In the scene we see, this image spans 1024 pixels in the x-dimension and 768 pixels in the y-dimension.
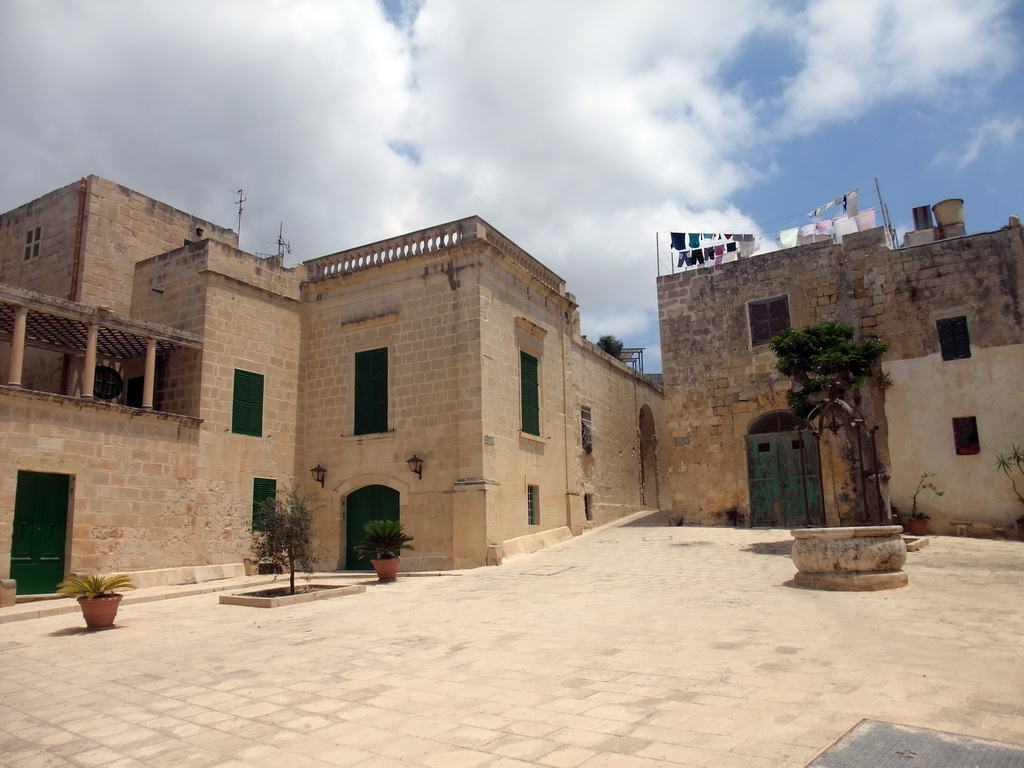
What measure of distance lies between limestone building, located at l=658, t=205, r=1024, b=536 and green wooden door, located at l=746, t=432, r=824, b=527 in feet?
0.09

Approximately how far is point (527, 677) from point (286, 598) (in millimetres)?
5572

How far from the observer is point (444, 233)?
593 inches

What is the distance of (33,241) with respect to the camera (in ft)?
52.6

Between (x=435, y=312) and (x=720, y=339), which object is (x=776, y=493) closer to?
(x=720, y=339)

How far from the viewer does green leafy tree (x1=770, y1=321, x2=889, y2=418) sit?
1292cm

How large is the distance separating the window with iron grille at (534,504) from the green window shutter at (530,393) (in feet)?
4.13

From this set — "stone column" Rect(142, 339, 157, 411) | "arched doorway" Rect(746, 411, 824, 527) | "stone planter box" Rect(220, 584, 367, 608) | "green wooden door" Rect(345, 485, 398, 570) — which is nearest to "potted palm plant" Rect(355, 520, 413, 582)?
"stone planter box" Rect(220, 584, 367, 608)

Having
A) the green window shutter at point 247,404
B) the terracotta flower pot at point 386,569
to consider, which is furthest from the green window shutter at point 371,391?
the terracotta flower pot at point 386,569

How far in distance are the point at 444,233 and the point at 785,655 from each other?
1140 centimetres

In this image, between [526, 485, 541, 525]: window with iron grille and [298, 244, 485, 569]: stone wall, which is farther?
[526, 485, 541, 525]: window with iron grille

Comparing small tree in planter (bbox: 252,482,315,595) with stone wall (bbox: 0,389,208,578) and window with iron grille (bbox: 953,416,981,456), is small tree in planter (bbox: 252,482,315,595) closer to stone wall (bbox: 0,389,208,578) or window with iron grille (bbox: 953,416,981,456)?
stone wall (bbox: 0,389,208,578)

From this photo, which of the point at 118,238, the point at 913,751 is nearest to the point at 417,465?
the point at 118,238

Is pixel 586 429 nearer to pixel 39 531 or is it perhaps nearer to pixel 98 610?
pixel 39 531

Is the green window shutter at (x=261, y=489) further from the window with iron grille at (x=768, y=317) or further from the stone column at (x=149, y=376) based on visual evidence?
the window with iron grille at (x=768, y=317)
